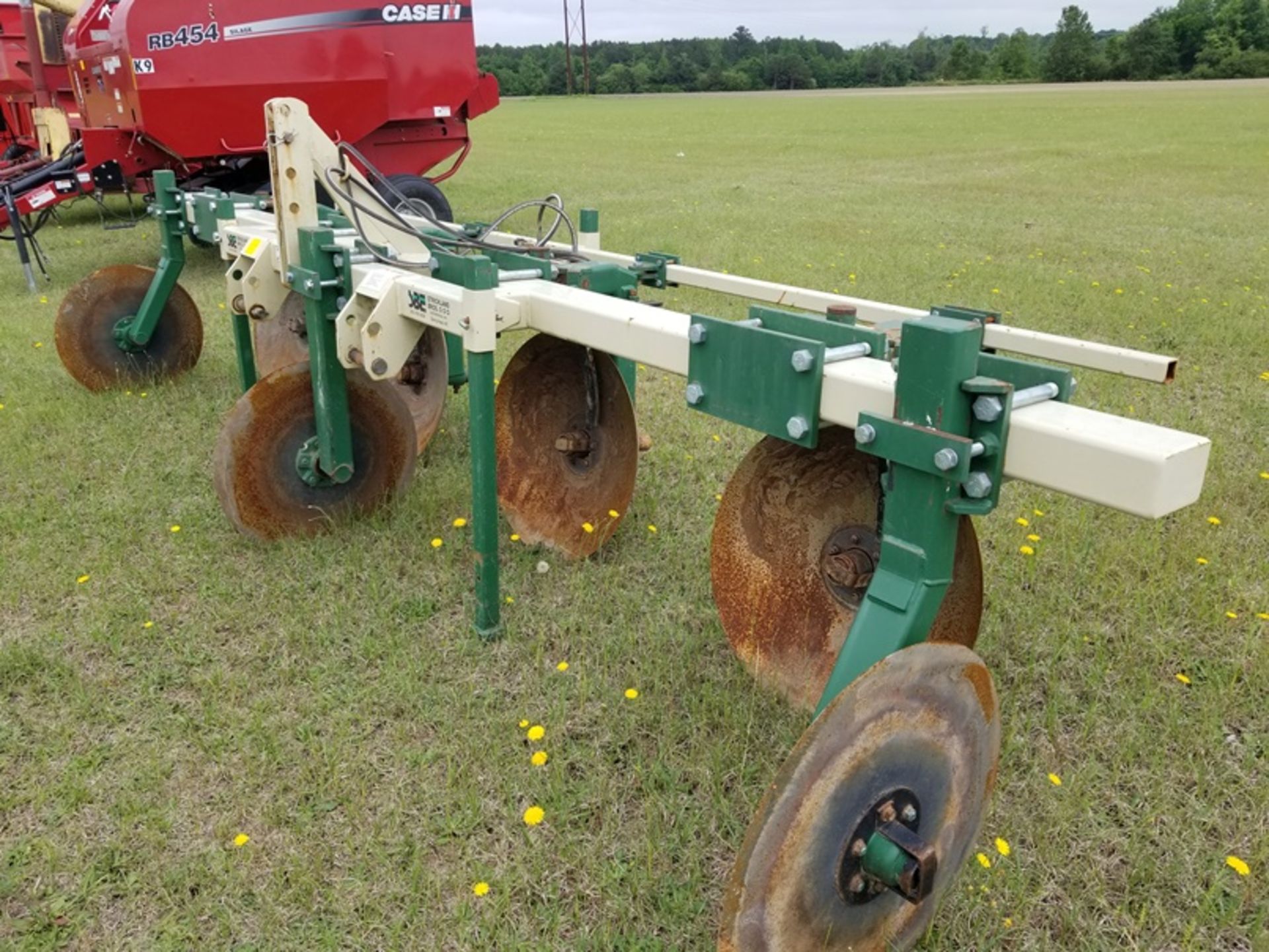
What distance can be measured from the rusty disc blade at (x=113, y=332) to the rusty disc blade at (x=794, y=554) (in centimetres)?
343

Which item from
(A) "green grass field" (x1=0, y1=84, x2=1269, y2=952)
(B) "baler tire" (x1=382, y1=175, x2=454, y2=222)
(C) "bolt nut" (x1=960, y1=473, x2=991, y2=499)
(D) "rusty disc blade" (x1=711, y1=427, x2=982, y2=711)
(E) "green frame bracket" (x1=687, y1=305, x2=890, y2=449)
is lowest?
(A) "green grass field" (x1=0, y1=84, x2=1269, y2=952)

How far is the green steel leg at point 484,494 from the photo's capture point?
104 inches

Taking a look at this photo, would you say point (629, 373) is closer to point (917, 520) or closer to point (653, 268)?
point (653, 268)

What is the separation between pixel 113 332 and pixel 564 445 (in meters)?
2.75

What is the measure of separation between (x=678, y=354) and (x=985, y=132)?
2281 centimetres

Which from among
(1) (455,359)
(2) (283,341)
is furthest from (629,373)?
(2) (283,341)

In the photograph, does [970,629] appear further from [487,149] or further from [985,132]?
[985,132]

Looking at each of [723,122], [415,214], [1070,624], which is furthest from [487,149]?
[1070,624]

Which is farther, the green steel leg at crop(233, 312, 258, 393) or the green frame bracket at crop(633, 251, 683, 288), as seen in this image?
the green steel leg at crop(233, 312, 258, 393)

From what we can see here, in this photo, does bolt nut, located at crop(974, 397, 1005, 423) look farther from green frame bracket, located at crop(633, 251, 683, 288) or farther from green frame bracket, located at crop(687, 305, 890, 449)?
green frame bracket, located at crop(633, 251, 683, 288)

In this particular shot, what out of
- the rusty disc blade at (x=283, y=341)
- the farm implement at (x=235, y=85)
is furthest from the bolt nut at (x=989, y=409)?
the farm implement at (x=235, y=85)

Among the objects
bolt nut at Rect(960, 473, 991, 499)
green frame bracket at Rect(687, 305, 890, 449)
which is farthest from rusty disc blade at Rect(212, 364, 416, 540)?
bolt nut at Rect(960, 473, 991, 499)

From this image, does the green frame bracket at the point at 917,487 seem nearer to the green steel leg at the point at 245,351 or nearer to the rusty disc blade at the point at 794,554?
the rusty disc blade at the point at 794,554

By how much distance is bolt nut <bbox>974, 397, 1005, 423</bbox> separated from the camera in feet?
5.23
